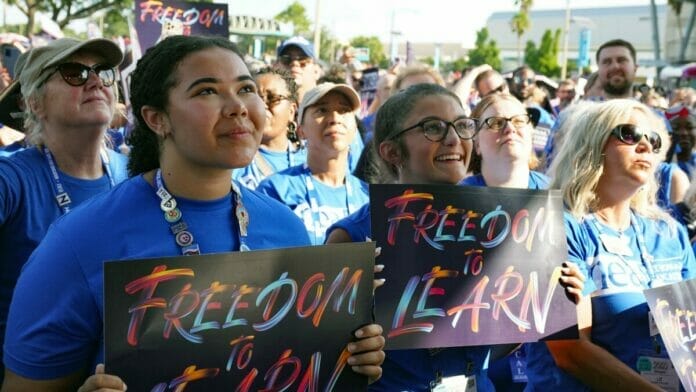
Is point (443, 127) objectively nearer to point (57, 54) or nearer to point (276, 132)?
point (57, 54)

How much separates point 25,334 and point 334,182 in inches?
99.2

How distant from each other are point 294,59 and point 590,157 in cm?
447

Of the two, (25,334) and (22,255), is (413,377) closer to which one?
(25,334)

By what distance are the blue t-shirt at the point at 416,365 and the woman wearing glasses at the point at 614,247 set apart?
546 millimetres

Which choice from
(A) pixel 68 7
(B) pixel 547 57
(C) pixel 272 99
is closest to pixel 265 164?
Result: (C) pixel 272 99

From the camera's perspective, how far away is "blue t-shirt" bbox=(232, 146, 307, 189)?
4840 millimetres

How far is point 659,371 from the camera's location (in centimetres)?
305

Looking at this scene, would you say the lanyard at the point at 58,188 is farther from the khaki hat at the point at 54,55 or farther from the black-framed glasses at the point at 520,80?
the black-framed glasses at the point at 520,80

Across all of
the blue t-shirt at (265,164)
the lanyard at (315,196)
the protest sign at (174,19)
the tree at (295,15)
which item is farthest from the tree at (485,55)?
the lanyard at (315,196)

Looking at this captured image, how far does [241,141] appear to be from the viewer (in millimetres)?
2186

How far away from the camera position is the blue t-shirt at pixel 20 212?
118 inches

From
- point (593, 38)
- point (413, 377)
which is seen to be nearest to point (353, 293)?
point (413, 377)

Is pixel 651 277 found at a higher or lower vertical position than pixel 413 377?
higher

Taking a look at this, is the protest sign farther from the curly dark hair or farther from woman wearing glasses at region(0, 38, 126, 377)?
the curly dark hair
